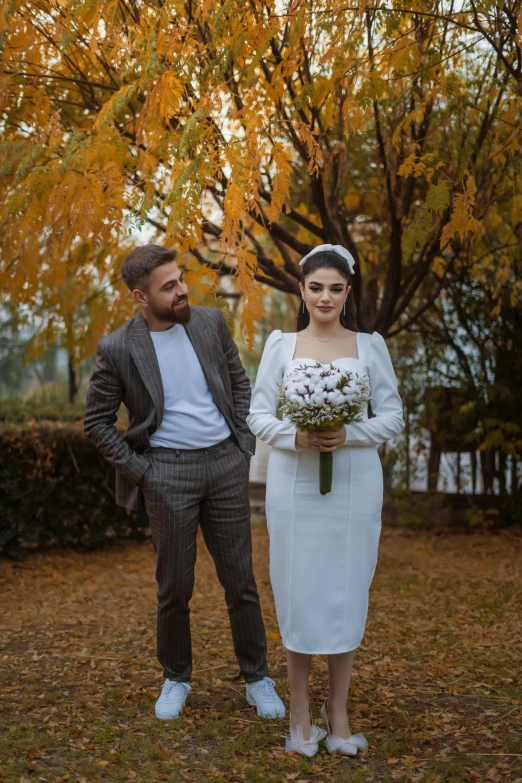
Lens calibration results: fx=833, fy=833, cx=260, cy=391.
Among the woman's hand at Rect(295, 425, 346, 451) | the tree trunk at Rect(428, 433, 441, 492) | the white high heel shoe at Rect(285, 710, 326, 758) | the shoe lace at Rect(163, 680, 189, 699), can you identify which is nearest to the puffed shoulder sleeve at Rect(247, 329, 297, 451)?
the woman's hand at Rect(295, 425, 346, 451)

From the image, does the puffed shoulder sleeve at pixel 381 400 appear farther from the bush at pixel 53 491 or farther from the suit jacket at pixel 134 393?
the bush at pixel 53 491

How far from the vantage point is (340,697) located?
3.25 meters

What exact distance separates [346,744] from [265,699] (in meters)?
0.53

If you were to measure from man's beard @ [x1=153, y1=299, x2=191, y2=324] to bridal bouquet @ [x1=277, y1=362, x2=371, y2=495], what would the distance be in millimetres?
715

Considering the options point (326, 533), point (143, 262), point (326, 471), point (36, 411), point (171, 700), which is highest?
point (143, 262)

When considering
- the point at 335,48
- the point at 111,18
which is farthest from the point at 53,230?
the point at 335,48

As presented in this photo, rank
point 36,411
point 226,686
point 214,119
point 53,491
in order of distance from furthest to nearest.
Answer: point 36,411 < point 53,491 < point 214,119 < point 226,686

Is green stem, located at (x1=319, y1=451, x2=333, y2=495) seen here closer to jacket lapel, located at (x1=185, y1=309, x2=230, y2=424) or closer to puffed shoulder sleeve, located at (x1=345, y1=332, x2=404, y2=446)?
puffed shoulder sleeve, located at (x1=345, y1=332, x2=404, y2=446)

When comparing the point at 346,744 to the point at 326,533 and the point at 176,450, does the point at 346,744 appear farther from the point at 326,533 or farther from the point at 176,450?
the point at 176,450

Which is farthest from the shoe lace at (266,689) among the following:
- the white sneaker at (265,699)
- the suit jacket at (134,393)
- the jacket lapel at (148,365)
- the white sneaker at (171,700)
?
the jacket lapel at (148,365)

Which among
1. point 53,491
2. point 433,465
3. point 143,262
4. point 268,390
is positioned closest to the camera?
point 268,390

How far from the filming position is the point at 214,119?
14.8 ft

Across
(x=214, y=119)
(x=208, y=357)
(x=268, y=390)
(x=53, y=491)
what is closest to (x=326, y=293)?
(x=268, y=390)

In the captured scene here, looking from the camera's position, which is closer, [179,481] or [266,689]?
[179,481]
